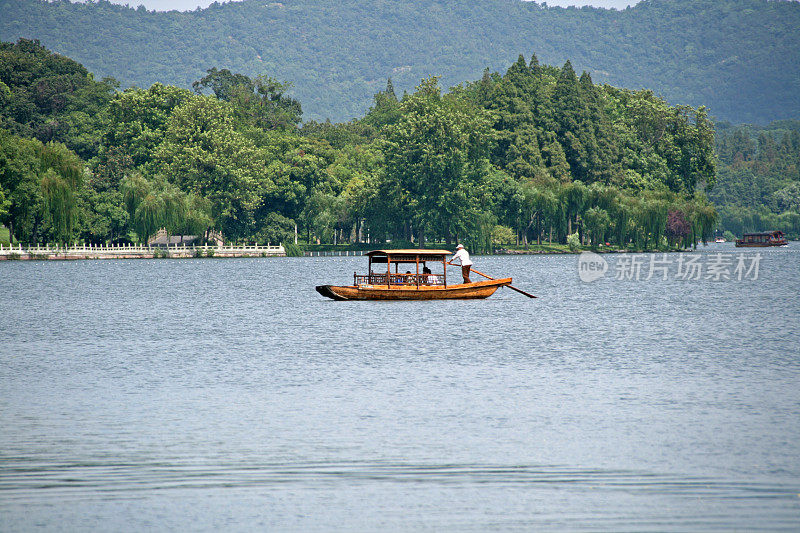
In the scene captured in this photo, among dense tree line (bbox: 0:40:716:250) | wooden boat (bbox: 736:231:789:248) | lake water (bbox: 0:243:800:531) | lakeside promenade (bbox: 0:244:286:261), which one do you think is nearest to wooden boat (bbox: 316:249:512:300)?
lake water (bbox: 0:243:800:531)

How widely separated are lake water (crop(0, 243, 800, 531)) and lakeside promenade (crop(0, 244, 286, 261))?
56297 mm

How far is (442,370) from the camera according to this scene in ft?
77.8

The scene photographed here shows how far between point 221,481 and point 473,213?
97.5 meters

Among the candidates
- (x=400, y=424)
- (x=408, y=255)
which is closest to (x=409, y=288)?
(x=408, y=255)

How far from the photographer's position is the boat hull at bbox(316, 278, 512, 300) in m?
42.9

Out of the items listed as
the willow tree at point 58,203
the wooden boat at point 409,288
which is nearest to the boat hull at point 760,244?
the willow tree at point 58,203

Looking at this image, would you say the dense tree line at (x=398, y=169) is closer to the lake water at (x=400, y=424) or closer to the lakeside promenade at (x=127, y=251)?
the lakeside promenade at (x=127, y=251)

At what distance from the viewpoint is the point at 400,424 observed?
16688 mm

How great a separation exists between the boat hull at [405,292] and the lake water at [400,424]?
5.42 m

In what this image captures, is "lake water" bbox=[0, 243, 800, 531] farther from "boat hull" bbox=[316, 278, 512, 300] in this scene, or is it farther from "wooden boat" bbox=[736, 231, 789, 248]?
"wooden boat" bbox=[736, 231, 789, 248]

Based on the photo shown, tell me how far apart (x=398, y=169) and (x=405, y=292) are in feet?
230

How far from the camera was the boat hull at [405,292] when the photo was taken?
4294cm

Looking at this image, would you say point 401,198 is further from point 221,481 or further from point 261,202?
point 221,481

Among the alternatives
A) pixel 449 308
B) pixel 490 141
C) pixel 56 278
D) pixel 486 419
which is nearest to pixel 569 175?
pixel 490 141
